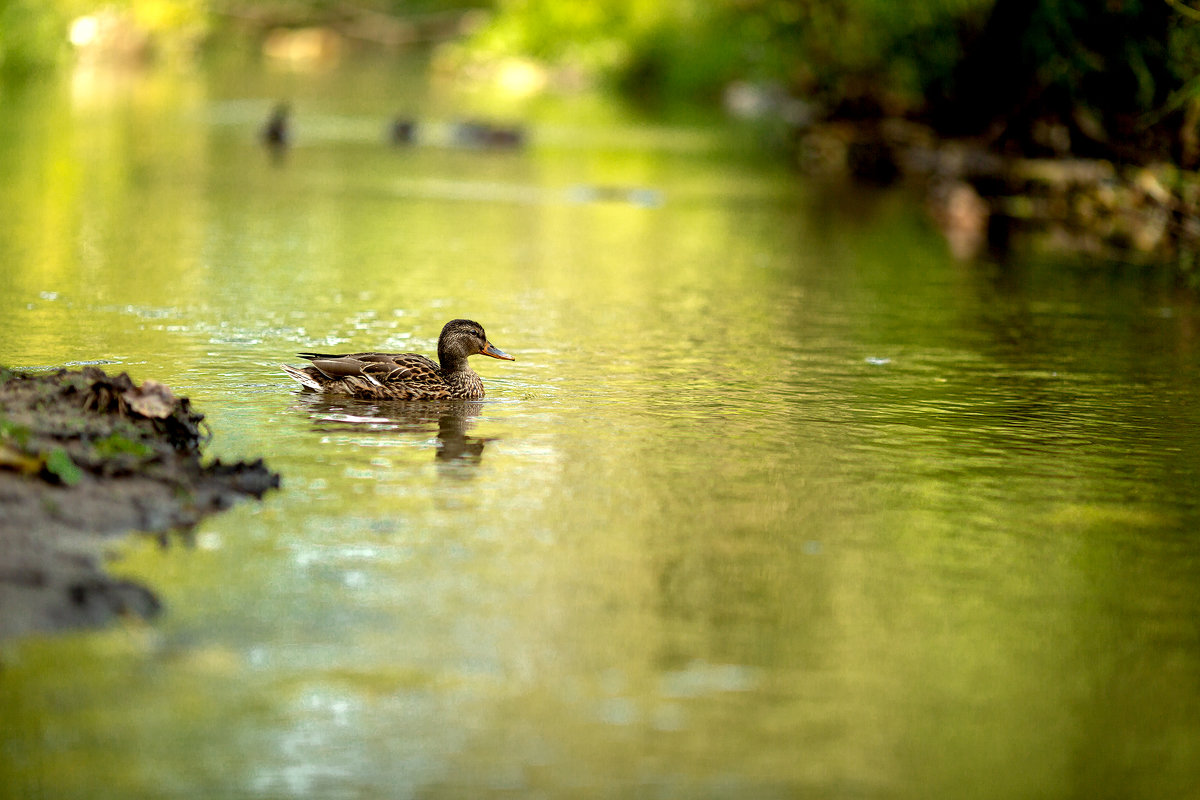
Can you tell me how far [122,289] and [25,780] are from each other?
35.1 ft

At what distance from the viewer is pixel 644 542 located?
8.43 metres

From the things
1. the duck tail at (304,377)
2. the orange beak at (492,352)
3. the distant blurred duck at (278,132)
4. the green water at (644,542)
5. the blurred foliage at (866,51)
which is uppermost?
the blurred foliage at (866,51)

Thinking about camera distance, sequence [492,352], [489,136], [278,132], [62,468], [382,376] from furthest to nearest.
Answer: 1. [489,136]
2. [278,132]
3. [492,352]
4. [382,376]
5. [62,468]

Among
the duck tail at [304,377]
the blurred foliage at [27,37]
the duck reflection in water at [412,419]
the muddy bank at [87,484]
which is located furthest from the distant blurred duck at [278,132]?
the muddy bank at [87,484]

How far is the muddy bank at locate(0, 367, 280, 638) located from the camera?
22.9ft

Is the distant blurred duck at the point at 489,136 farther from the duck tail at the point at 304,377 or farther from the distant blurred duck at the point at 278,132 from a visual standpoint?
the duck tail at the point at 304,377

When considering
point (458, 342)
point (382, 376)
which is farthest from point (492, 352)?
point (382, 376)

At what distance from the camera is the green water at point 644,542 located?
19.8ft

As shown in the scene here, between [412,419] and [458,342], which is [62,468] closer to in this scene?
[412,419]

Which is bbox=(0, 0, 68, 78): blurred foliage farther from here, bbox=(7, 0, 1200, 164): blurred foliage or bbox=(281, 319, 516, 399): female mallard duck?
bbox=(281, 319, 516, 399): female mallard duck

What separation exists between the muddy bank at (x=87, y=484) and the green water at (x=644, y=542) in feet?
0.56

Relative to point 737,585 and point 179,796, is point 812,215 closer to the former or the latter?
point 737,585

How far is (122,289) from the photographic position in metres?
15.9

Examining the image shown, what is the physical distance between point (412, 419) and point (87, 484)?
9.67 ft
